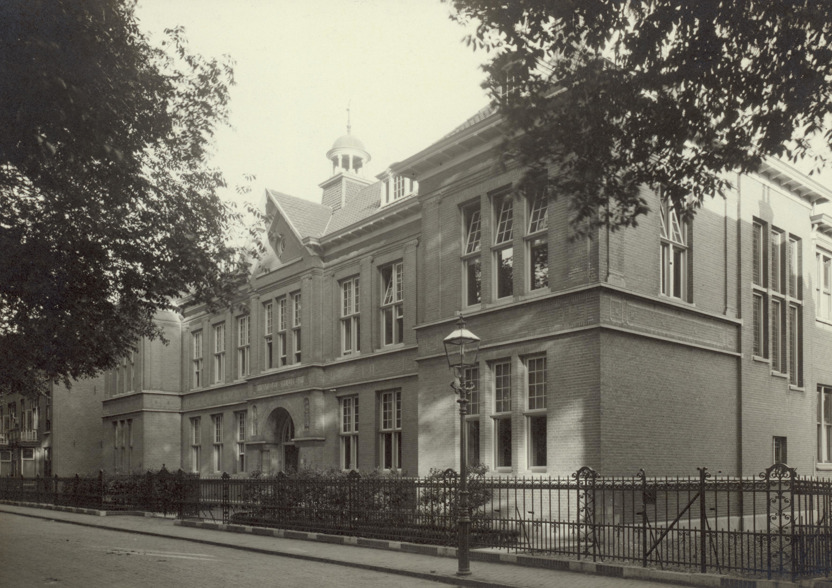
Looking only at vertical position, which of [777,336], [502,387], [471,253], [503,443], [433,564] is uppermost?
[471,253]

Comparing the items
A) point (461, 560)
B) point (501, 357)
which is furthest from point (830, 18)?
point (501, 357)

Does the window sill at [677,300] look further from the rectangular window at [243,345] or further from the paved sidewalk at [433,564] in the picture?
the rectangular window at [243,345]

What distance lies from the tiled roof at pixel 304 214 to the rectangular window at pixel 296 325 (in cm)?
257

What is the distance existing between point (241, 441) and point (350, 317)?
32.7 feet

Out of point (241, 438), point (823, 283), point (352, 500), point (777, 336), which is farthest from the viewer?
point (241, 438)

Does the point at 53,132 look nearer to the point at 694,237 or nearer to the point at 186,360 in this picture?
the point at 694,237

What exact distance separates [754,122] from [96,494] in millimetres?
30091

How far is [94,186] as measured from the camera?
15.0m

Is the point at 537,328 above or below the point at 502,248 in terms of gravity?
below

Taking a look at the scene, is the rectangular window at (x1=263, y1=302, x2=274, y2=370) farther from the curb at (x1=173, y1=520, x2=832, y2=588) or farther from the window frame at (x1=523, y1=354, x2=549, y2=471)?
the window frame at (x1=523, y1=354, x2=549, y2=471)

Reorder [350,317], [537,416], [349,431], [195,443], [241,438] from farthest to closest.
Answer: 1. [195,443]
2. [241,438]
3. [350,317]
4. [349,431]
5. [537,416]

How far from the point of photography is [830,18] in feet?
29.8

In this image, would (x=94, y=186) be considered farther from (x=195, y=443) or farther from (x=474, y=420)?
(x=195, y=443)

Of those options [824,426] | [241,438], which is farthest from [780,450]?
[241,438]
